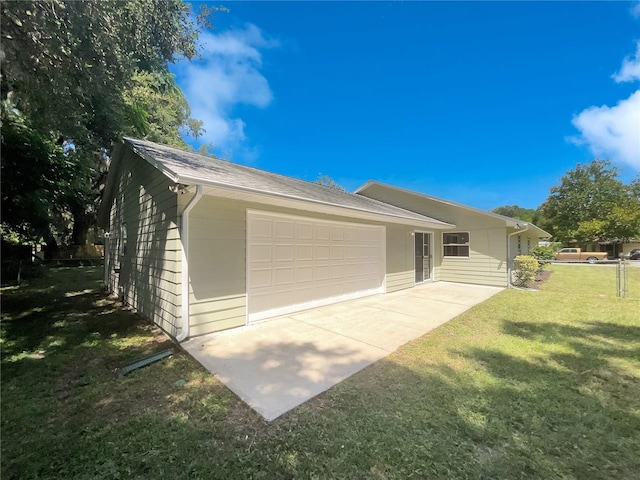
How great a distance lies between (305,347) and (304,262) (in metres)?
2.57

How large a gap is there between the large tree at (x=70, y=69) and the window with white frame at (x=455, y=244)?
11.4m

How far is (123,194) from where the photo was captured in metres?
8.05

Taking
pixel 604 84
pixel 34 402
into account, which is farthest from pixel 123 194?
pixel 604 84

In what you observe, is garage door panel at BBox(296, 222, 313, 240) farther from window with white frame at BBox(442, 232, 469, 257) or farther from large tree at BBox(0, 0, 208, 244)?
window with white frame at BBox(442, 232, 469, 257)

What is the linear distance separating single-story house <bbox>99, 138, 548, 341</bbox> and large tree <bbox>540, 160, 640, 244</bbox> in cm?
3222

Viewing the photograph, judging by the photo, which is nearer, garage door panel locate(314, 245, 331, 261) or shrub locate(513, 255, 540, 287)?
garage door panel locate(314, 245, 331, 261)

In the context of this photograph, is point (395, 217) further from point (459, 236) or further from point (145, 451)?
point (145, 451)

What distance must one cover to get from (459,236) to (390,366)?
32.1 feet

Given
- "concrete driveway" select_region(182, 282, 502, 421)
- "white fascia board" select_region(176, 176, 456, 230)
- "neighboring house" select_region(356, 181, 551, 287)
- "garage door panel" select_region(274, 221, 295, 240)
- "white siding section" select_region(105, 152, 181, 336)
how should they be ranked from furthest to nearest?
"neighboring house" select_region(356, 181, 551, 287) → "garage door panel" select_region(274, 221, 295, 240) → "white siding section" select_region(105, 152, 181, 336) → "white fascia board" select_region(176, 176, 456, 230) → "concrete driveway" select_region(182, 282, 502, 421)

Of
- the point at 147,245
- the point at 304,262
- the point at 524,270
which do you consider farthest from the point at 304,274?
the point at 524,270

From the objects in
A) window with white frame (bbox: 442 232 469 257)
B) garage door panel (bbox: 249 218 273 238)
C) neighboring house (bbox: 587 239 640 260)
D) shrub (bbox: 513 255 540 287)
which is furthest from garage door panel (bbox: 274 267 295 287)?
neighboring house (bbox: 587 239 640 260)

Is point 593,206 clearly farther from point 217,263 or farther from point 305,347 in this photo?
point 217,263

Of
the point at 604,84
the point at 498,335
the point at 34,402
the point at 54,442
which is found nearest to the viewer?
the point at 54,442

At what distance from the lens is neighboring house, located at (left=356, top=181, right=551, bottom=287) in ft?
34.9
